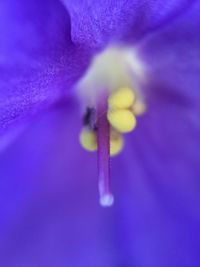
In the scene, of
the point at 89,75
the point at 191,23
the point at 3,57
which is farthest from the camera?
the point at 89,75

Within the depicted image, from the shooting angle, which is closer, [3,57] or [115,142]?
[3,57]

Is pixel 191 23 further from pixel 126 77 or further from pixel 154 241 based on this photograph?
pixel 154 241

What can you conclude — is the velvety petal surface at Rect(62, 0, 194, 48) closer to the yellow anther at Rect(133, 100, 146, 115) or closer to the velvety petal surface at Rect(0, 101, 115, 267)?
the yellow anther at Rect(133, 100, 146, 115)

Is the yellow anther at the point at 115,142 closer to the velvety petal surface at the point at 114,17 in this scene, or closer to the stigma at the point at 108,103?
the stigma at the point at 108,103

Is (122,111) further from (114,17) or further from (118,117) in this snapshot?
(114,17)

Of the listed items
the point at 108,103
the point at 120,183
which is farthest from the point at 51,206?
the point at 108,103

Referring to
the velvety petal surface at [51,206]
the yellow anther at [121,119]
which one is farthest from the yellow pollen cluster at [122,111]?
the velvety petal surface at [51,206]

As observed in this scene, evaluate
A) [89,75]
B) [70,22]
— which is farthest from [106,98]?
[70,22]
